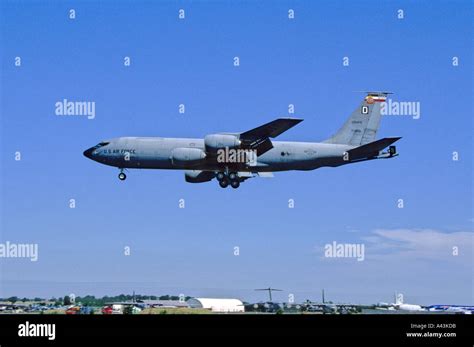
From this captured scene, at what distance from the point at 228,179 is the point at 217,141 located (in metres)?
3.17

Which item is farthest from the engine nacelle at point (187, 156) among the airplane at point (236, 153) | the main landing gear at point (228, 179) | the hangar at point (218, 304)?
the hangar at point (218, 304)

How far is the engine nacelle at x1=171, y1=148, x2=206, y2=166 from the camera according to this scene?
214 feet

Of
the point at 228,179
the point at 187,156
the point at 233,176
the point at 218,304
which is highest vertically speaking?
the point at 187,156

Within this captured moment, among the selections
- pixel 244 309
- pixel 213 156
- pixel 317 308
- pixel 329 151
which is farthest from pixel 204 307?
pixel 329 151

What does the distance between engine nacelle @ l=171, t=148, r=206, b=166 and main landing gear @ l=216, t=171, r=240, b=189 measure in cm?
205

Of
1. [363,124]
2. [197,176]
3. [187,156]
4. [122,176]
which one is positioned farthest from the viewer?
[363,124]

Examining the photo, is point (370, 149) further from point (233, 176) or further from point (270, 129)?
point (233, 176)

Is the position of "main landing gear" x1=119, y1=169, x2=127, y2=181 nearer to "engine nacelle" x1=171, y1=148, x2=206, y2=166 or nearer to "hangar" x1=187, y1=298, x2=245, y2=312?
"engine nacelle" x1=171, y1=148, x2=206, y2=166

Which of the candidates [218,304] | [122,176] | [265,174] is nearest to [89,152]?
[122,176]

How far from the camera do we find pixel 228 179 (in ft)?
217

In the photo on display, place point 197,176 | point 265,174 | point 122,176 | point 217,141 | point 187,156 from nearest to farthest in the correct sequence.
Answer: point 217,141 < point 187,156 < point 122,176 < point 265,174 < point 197,176
